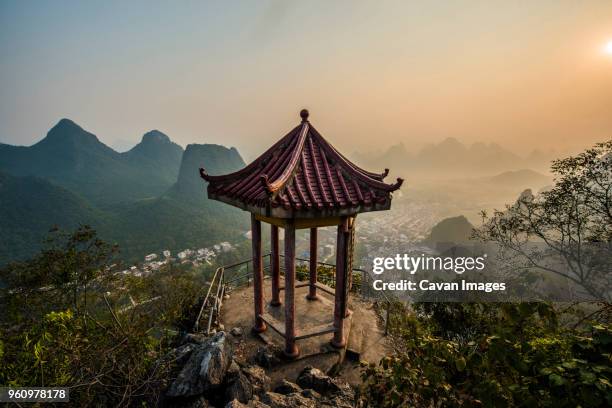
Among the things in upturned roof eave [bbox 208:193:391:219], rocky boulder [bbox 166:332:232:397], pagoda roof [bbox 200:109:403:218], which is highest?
pagoda roof [bbox 200:109:403:218]

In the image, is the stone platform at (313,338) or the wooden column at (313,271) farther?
the wooden column at (313,271)

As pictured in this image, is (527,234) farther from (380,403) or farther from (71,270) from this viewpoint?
(71,270)

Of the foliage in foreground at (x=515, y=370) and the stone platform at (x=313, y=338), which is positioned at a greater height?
the foliage in foreground at (x=515, y=370)

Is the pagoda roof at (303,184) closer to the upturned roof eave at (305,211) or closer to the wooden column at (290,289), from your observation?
the upturned roof eave at (305,211)

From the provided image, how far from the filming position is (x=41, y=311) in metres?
14.2

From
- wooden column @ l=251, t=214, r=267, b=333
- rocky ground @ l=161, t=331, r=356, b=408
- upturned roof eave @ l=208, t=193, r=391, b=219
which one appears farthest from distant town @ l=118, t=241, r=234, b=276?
upturned roof eave @ l=208, t=193, r=391, b=219

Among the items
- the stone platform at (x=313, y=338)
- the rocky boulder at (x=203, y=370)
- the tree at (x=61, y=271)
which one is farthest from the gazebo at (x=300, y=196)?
the tree at (x=61, y=271)

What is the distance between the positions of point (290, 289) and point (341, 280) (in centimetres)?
124

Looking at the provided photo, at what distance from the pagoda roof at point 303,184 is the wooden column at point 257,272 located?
38.2 inches

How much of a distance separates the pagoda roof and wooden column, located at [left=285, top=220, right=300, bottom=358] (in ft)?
2.16

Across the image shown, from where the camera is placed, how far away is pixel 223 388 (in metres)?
4.97

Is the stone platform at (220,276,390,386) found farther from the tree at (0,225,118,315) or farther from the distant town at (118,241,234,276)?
the distant town at (118,241,234,276)

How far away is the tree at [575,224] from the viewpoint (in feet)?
44.5

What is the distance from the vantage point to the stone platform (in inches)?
263
